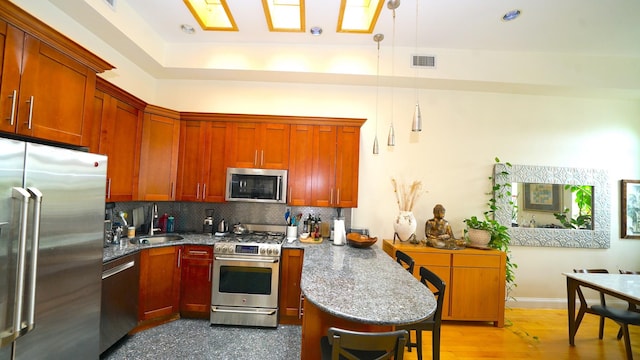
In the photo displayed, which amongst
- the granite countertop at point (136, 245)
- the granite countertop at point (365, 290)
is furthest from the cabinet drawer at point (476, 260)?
the granite countertop at point (136, 245)

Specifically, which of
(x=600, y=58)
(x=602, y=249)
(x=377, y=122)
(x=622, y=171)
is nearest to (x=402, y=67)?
(x=377, y=122)

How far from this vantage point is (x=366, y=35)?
2994 mm

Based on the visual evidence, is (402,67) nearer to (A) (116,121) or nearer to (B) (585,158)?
(B) (585,158)

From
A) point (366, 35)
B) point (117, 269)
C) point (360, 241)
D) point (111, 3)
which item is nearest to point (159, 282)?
point (117, 269)

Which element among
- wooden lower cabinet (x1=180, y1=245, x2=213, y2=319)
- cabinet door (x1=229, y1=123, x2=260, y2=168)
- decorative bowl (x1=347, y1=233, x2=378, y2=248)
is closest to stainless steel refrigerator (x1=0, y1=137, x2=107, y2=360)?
wooden lower cabinet (x1=180, y1=245, x2=213, y2=319)

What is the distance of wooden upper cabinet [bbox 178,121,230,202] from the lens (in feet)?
10.3

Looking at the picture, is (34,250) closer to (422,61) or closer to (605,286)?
(422,61)

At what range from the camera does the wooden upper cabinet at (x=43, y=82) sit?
58.0 inches

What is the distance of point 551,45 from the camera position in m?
3.08

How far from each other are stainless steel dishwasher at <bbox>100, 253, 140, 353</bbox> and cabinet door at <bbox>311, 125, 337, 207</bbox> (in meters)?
2.02

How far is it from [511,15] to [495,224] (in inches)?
95.0

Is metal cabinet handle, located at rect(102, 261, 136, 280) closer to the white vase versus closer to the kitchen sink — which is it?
the kitchen sink

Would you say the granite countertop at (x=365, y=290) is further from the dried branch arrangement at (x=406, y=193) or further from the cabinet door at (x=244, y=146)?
the cabinet door at (x=244, y=146)

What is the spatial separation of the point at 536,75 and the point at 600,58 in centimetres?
89
